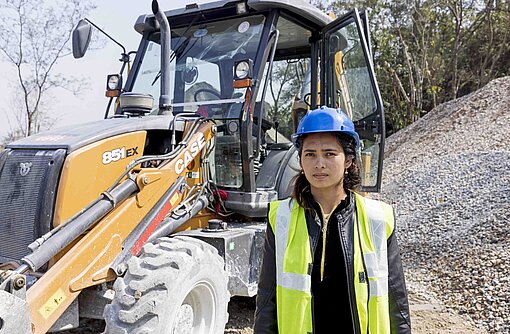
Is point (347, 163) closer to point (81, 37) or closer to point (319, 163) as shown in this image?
point (319, 163)

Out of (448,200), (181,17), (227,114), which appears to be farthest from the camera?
(448,200)

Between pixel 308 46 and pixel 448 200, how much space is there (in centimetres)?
453

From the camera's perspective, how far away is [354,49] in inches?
190

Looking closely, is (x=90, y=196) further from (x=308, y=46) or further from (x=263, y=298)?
(x=308, y=46)

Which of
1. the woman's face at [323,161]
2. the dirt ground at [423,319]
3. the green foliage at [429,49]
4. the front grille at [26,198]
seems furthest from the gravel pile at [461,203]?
the green foliage at [429,49]

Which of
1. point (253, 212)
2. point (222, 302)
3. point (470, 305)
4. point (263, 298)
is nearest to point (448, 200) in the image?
point (470, 305)

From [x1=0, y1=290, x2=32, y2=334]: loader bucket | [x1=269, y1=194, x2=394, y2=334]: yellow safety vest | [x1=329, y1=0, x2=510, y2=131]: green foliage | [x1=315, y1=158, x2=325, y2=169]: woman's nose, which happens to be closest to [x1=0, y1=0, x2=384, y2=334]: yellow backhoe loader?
[x1=0, y1=290, x2=32, y2=334]: loader bucket

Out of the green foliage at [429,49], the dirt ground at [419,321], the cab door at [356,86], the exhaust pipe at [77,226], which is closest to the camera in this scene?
the exhaust pipe at [77,226]

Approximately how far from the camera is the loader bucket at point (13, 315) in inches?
83.1

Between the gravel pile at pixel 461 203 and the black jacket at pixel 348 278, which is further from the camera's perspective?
the gravel pile at pixel 461 203

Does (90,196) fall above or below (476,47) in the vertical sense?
below

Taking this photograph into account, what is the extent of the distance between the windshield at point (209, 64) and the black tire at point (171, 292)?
138cm

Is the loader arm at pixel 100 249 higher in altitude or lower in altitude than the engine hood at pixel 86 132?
lower

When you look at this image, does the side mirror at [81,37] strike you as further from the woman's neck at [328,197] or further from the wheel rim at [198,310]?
the woman's neck at [328,197]
